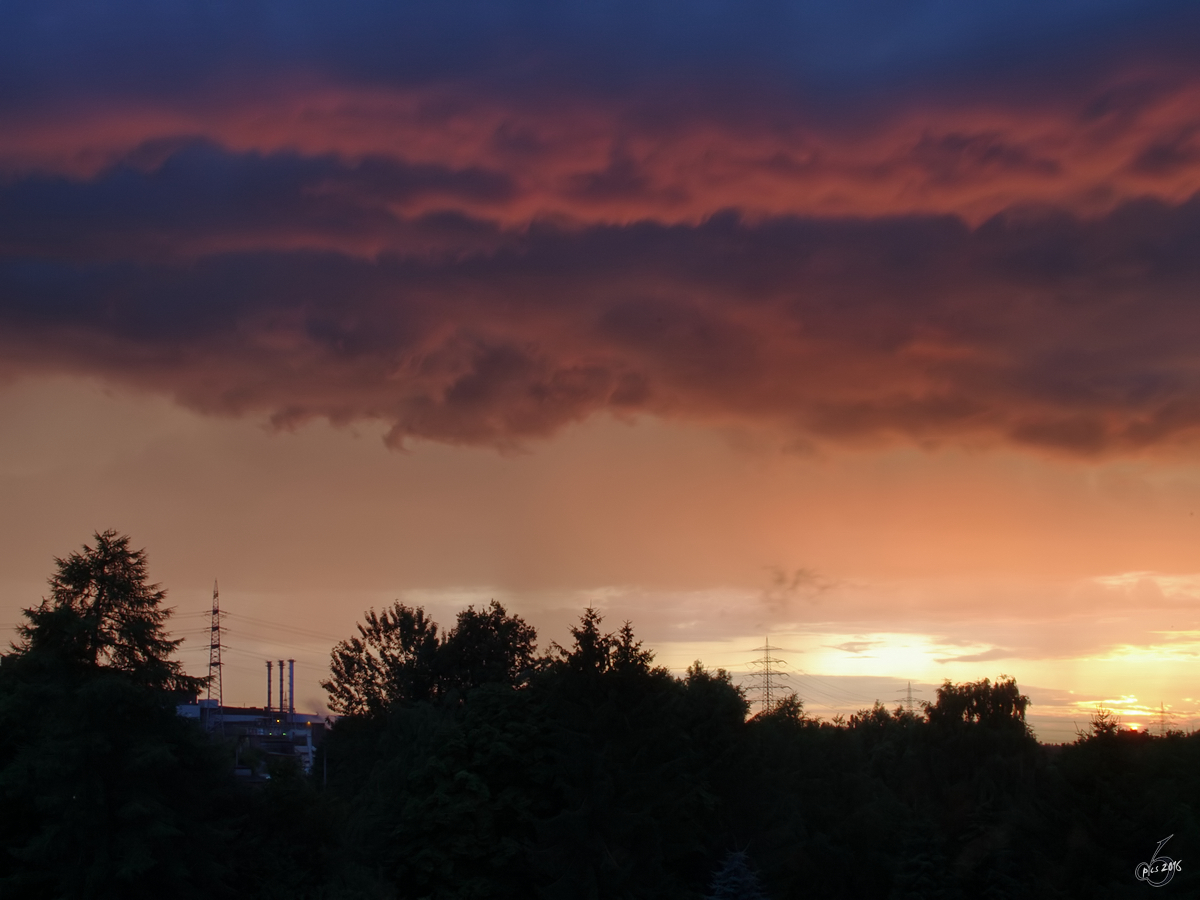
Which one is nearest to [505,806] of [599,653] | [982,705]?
[599,653]

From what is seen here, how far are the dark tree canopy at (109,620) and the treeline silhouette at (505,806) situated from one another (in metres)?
0.09

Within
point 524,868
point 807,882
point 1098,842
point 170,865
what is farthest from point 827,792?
point 170,865

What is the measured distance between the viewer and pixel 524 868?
50.7 m

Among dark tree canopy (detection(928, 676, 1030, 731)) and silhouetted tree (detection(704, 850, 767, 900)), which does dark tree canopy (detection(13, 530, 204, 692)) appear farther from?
dark tree canopy (detection(928, 676, 1030, 731))

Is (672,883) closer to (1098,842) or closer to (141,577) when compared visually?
(1098,842)

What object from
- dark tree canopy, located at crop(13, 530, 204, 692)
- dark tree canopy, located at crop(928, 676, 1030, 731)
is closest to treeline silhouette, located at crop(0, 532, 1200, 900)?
dark tree canopy, located at crop(13, 530, 204, 692)

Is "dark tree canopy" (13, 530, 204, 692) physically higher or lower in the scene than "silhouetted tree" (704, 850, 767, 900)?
higher

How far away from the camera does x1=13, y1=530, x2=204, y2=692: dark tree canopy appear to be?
45312 millimetres

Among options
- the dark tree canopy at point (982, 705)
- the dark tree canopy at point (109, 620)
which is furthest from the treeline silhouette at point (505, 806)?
the dark tree canopy at point (982, 705)

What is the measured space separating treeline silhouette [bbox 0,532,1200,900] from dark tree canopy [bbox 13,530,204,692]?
91 mm

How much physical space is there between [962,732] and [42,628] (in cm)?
7718

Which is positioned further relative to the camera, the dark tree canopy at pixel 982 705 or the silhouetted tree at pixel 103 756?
the dark tree canopy at pixel 982 705

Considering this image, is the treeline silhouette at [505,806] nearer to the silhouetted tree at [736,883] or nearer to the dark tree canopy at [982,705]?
the silhouetted tree at [736,883]

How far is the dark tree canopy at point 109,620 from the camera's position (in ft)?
149
